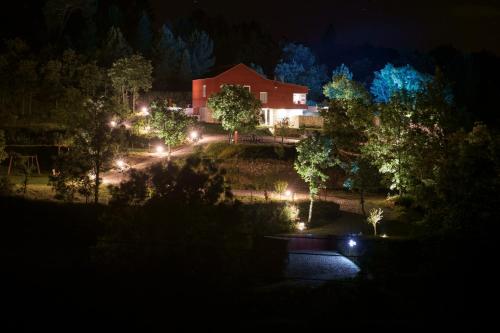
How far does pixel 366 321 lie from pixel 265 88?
1488 inches

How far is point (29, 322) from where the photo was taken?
905 centimetres

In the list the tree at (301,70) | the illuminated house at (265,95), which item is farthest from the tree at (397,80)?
the tree at (301,70)

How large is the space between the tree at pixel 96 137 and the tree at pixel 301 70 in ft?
124

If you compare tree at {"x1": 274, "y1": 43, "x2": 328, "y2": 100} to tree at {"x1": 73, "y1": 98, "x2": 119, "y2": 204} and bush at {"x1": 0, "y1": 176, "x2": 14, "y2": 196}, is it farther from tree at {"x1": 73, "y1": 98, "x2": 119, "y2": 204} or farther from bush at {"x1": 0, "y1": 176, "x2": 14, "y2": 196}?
bush at {"x1": 0, "y1": 176, "x2": 14, "y2": 196}

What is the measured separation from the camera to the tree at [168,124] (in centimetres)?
3225

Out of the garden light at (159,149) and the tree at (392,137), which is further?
the garden light at (159,149)

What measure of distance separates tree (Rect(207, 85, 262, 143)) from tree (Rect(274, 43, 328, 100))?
21822mm

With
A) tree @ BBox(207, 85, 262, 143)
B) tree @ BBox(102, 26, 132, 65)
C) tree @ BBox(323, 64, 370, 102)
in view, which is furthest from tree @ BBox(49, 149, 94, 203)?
tree @ BBox(102, 26, 132, 65)

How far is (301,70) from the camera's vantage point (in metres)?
59.1

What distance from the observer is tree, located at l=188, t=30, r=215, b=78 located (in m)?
61.9

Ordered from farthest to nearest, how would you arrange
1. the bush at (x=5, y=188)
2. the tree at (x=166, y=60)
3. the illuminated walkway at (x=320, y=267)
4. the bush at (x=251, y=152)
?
the tree at (x=166, y=60)
the bush at (x=251, y=152)
the bush at (x=5, y=188)
the illuminated walkway at (x=320, y=267)

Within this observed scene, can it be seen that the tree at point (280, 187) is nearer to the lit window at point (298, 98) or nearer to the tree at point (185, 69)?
the lit window at point (298, 98)

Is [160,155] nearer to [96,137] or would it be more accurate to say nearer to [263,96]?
[96,137]

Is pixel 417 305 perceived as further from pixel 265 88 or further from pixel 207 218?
pixel 265 88
